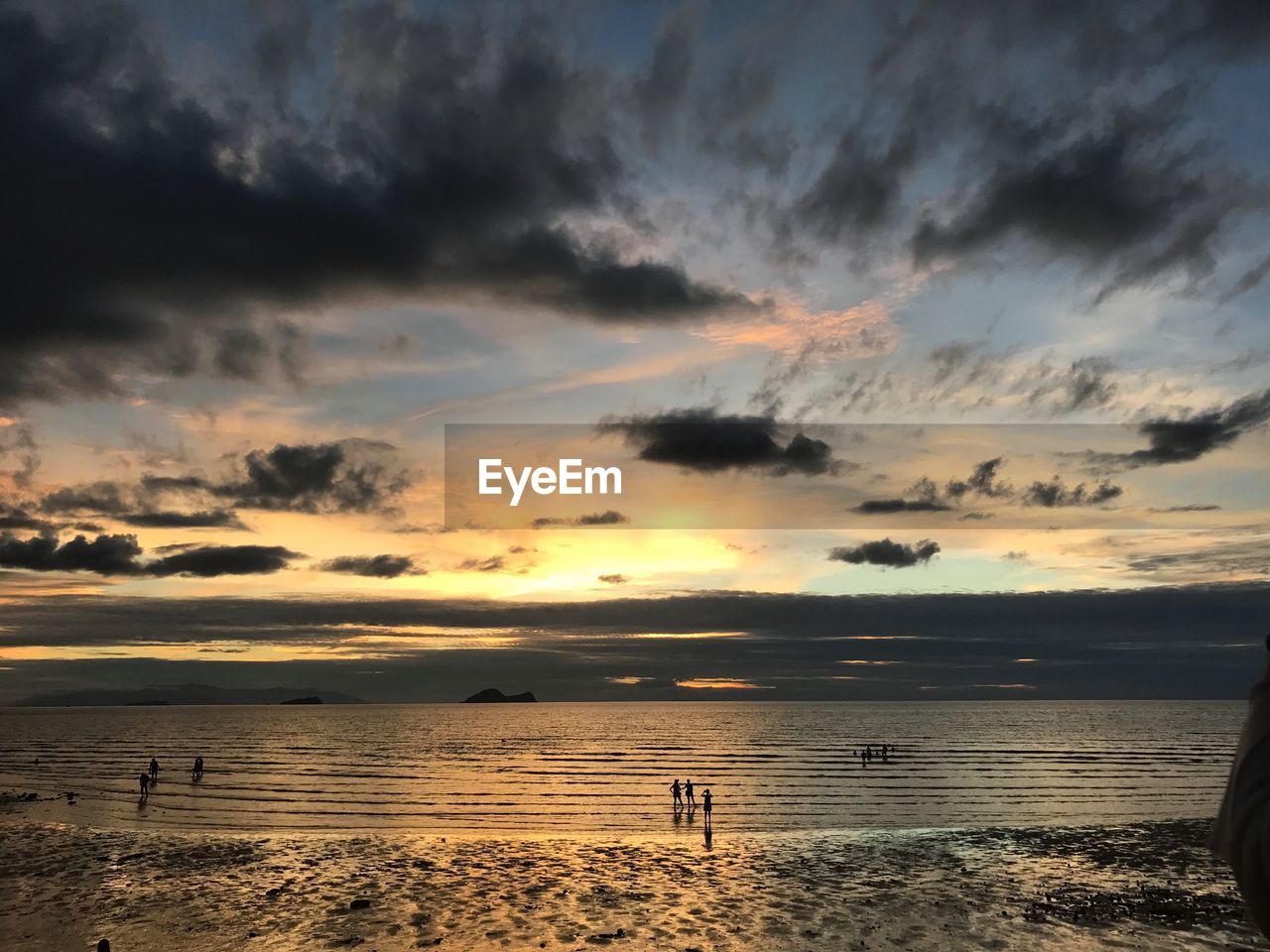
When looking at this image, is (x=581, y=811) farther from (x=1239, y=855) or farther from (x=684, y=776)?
(x=1239, y=855)

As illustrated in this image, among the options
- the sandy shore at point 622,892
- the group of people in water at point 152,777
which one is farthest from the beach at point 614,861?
the group of people in water at point 152,777

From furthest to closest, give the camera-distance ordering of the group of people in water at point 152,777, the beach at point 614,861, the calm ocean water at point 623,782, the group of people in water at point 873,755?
1. the group of people in water at point 873,755
2. the group of people in water at point 152,777
3. the calm ocean water at point 623,782
4. the beach at point 614,861

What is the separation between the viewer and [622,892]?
97.6ft

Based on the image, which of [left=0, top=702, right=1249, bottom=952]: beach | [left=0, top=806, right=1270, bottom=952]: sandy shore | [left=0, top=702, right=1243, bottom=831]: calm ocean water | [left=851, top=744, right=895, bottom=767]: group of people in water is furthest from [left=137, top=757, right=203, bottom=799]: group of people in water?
[left=851, top=744, right=895, bottom=767]: group of people in water

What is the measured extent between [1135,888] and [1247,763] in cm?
3479

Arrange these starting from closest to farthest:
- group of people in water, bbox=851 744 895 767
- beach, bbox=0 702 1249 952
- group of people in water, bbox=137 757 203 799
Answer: beach, bbox=0 702 1249 952, group of people in water, bbox=137 757 203 799, group of people in water, bbox=851 744 895 767

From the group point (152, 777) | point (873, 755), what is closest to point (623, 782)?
point (873, 755)

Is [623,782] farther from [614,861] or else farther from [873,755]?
[873,755]

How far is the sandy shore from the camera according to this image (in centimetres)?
2456

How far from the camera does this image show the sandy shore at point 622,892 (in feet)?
80.6

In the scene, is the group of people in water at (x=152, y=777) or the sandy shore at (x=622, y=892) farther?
the group of people in water at (x=152, y=777)

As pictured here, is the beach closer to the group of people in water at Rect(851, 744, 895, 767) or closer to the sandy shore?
the sandy shore

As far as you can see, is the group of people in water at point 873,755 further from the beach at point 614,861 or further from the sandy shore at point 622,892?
the sandy shore at point 622,892

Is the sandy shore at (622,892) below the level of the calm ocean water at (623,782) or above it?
above
